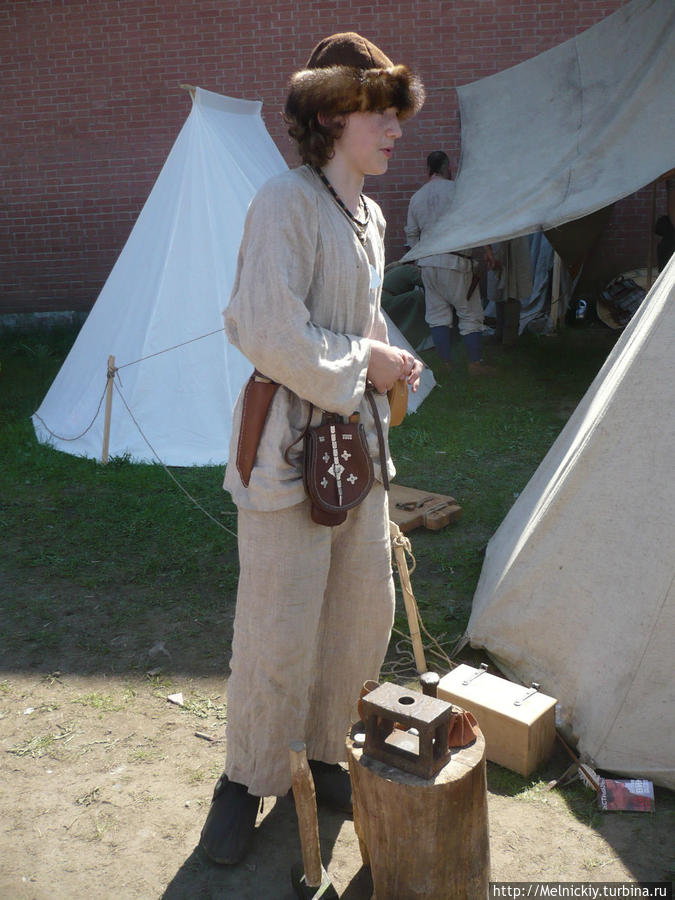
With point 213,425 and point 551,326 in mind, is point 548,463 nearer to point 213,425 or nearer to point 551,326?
point 213,425

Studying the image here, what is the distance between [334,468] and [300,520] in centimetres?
15

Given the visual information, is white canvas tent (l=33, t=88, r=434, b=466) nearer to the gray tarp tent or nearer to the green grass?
the green grass

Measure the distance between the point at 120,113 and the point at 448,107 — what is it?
3.53m

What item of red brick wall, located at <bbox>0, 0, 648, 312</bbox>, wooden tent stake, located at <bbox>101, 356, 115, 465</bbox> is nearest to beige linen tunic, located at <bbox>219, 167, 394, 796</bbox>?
wooden tent stake, located at <bbox>101, 356, 115, 465</bbox>

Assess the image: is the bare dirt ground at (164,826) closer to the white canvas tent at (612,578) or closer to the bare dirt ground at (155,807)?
the bare dirt ground at (155,807)

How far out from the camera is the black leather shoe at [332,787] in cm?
228

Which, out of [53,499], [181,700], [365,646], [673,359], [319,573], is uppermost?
[673,359]

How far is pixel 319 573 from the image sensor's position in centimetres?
201

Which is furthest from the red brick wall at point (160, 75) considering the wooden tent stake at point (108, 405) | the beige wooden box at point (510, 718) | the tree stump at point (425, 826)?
the tree stump at point (425, 826)

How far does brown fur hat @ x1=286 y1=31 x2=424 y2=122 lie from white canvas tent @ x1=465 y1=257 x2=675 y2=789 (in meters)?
1.16

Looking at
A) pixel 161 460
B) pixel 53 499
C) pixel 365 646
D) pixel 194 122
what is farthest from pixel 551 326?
pixel 365 646

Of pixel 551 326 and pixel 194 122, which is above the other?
pixel 194 122

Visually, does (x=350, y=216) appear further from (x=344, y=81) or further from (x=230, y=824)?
(x=230, y=824)

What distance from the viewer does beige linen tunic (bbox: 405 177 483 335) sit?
7109mm
